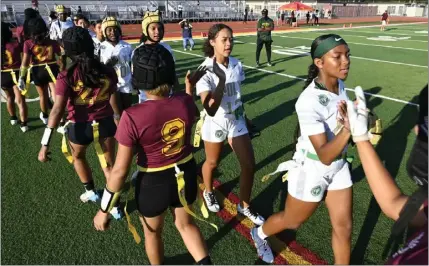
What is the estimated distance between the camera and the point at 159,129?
2.47 metres

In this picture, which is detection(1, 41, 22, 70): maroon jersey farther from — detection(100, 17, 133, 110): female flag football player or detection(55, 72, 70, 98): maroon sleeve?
detection(55, 72, 70, 98): maroon sleeve

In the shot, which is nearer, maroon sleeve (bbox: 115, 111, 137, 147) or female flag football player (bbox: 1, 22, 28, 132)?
maroon sleeve (bbox: 115, 111, 137, 147)

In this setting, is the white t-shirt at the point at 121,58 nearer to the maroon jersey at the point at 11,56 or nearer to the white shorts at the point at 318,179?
the maroon jersey at the point at 11,56

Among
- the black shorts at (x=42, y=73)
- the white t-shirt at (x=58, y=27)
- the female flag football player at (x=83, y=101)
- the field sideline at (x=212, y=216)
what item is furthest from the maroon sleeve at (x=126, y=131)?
the white t-shirt at (x=58, y=27)

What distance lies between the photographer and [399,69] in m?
12.5

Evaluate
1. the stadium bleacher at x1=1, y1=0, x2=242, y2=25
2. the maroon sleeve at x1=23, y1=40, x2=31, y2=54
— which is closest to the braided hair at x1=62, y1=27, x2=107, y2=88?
the maroon sleeve at x1=23, y1=40, x2=31, y2=54

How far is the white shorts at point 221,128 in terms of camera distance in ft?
12.9

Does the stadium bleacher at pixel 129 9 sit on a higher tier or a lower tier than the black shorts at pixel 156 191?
higher

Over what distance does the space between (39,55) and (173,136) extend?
507cm

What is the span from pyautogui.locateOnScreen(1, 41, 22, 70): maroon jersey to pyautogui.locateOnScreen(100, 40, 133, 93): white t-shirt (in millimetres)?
1817

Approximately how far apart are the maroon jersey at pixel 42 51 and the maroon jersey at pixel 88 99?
3013 mm

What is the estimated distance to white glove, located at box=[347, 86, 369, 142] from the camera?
1.70 meters

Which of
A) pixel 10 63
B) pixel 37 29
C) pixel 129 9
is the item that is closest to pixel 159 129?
pixel 37 29

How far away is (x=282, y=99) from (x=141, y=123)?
283 inches
